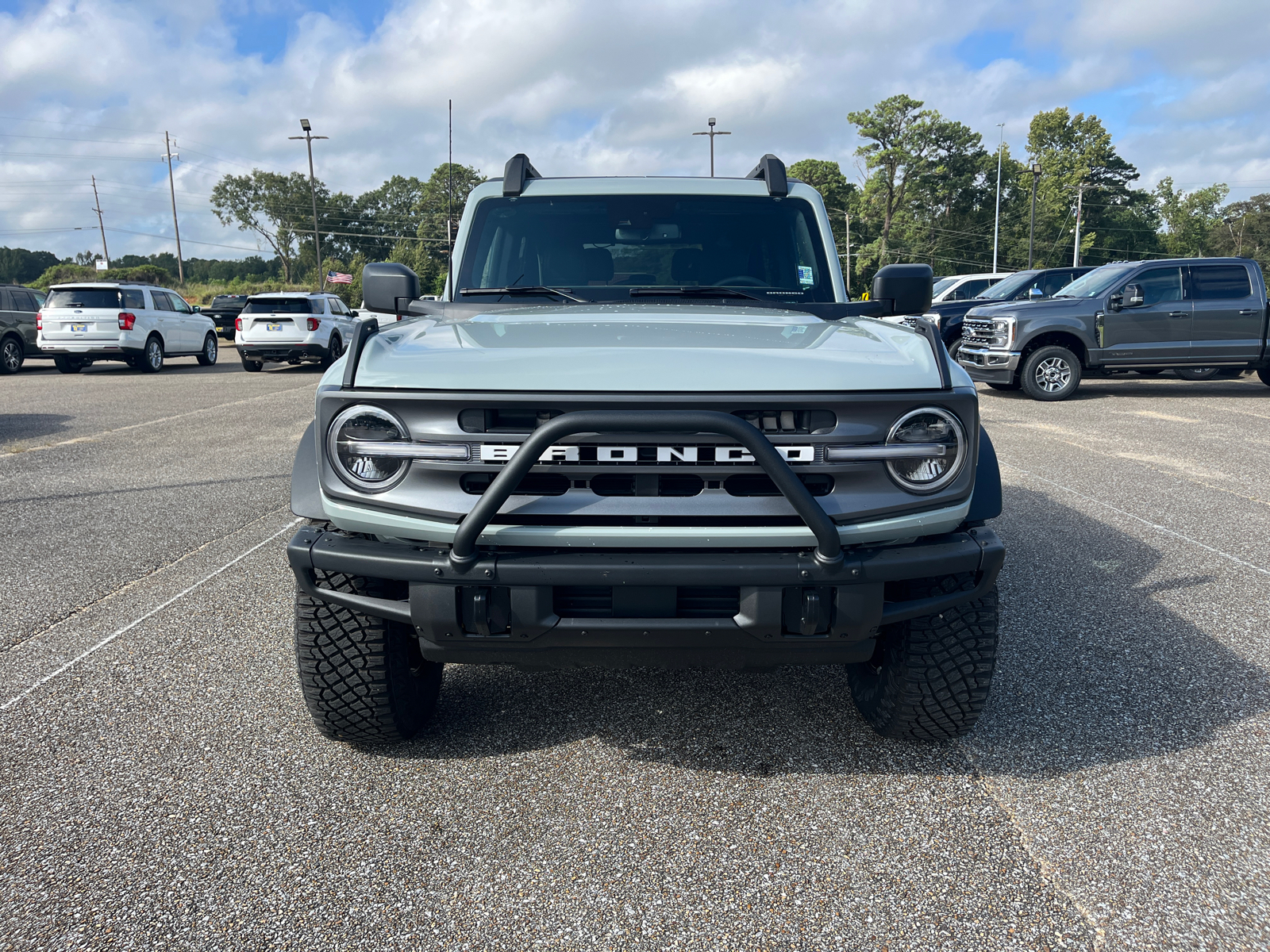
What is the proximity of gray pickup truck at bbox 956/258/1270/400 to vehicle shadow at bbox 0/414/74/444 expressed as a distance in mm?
11722

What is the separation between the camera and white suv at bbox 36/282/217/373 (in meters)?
16.8

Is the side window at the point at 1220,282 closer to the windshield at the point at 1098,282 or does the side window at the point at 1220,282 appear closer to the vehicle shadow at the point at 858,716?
the windshield at the point at 1098,282

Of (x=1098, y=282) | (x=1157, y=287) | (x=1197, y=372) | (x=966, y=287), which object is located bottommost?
(x=1197, y=372)

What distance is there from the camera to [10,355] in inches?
693

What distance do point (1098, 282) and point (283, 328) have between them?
1465 cm

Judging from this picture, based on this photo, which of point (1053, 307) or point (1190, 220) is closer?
point (1053, 307)

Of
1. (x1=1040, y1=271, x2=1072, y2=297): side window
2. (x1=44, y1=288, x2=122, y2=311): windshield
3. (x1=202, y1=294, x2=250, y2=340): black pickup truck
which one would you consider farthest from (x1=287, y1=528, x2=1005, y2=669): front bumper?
(x1=202, y1=294, x2=250, y2=340): black pickup truck

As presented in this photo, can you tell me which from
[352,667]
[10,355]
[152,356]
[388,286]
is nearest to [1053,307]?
[388,286]

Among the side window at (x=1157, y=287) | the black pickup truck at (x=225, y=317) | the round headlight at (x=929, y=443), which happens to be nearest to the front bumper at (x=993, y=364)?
the side window at (x=1157, y=287)

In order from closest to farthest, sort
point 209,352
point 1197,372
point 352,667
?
point 352,667
point 1197,372
point 209,352

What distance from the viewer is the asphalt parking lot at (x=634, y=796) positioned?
2.04m

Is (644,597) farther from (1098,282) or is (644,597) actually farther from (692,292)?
(1098,282)

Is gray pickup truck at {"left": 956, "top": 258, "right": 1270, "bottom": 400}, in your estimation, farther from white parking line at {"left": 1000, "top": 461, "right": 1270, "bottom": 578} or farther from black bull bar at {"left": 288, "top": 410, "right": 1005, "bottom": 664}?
black bull bar at {"left": 288, "top": 410, "right": 1005, "bottom": 664}

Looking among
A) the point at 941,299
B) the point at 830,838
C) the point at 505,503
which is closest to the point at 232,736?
the point at 505,503
